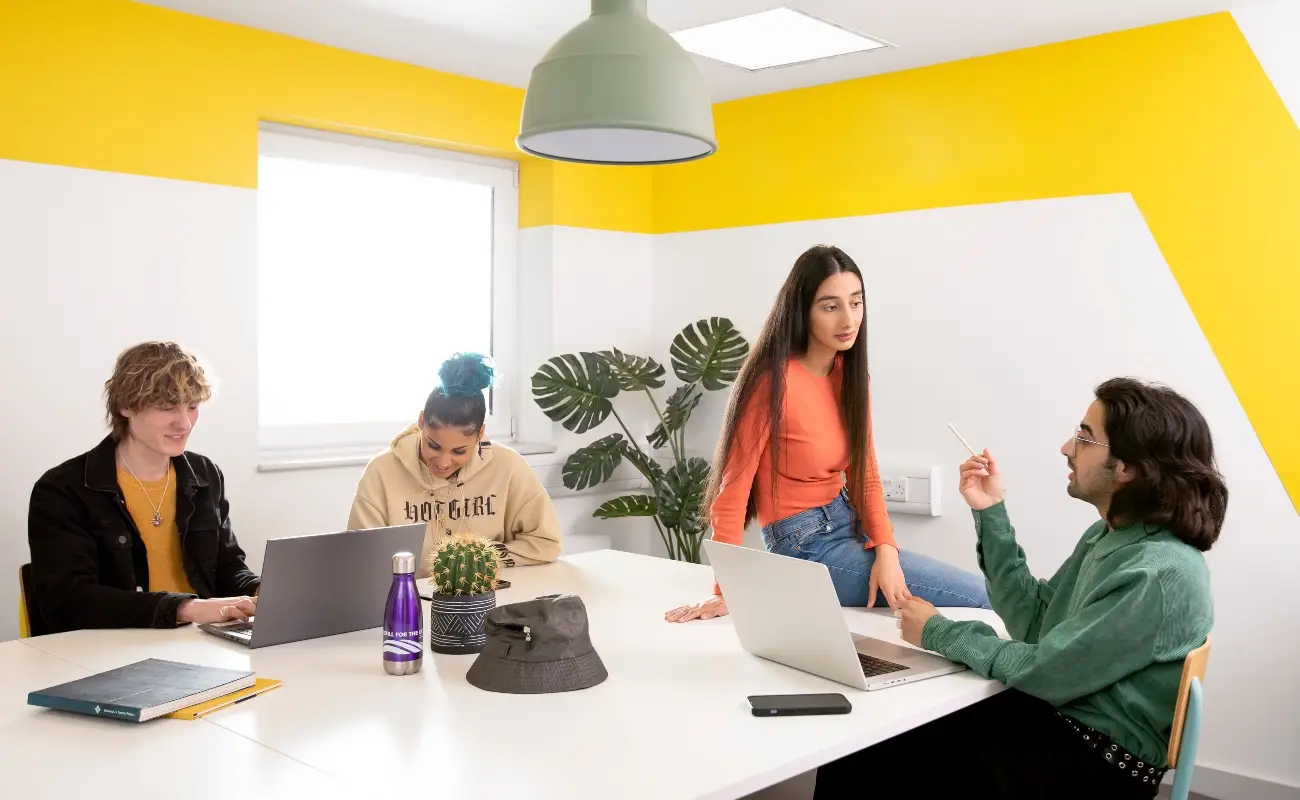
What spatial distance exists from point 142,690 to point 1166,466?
72.5 inches

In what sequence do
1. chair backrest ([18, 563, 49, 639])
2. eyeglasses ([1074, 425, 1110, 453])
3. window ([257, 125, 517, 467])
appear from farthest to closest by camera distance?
window ([257, 125, 517, 467])
chair backrest ([18, 563, 49, 639])
eyeglasses ([1074, 425, 1110, 453])

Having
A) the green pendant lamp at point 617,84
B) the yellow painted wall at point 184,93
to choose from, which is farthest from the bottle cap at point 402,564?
the yellow painted wall at point 184,93

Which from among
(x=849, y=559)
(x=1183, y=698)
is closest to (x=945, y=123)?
(x=849, y=559)

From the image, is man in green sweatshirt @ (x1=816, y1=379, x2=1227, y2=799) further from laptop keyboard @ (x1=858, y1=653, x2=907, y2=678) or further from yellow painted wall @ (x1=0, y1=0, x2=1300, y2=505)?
yellow painted wall @ (x1=0, y1=0, x2=1300, y2=505)

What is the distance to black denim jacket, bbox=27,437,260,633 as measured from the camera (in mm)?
2414

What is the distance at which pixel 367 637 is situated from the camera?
→ 235 centimetres

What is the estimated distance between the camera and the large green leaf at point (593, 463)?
489 cm

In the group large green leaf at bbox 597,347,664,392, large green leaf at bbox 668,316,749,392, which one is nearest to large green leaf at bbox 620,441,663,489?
large green leaf at bbox 597,347,664,392

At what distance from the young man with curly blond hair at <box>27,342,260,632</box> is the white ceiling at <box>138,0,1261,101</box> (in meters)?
1.55

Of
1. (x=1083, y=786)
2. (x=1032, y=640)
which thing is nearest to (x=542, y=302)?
(x=1032, y=640)

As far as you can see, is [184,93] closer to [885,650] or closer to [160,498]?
[160,498]

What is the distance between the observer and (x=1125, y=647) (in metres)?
1.90

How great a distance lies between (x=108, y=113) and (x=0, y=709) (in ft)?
7.86

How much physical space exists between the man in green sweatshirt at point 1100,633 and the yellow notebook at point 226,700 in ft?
3.82
